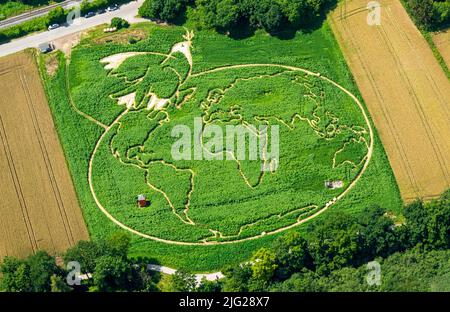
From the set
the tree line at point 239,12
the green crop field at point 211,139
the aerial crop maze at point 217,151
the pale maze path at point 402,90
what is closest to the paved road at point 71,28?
the tree line at point 239,12

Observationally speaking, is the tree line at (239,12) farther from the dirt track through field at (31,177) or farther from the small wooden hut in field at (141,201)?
the small wooden hut in field at (141,201)

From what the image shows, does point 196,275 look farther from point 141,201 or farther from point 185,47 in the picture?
point 185,47

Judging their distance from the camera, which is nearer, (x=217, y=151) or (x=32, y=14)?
(x=217, y=151)

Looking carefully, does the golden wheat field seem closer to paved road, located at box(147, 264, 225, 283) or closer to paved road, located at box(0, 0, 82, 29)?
paved road, located at box(147, 264, 225, 283)

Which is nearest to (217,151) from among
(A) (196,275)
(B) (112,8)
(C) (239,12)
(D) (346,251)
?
(A) (196,275)

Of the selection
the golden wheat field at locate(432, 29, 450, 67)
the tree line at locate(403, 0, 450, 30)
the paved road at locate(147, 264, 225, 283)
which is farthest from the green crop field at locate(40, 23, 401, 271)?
the golden wheat field at locate(432, 29, 450, 67)

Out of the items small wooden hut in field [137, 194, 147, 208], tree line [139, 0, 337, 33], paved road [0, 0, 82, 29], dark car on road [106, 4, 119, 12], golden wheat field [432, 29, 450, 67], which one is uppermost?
paved road [0, 0, 82, 29]
